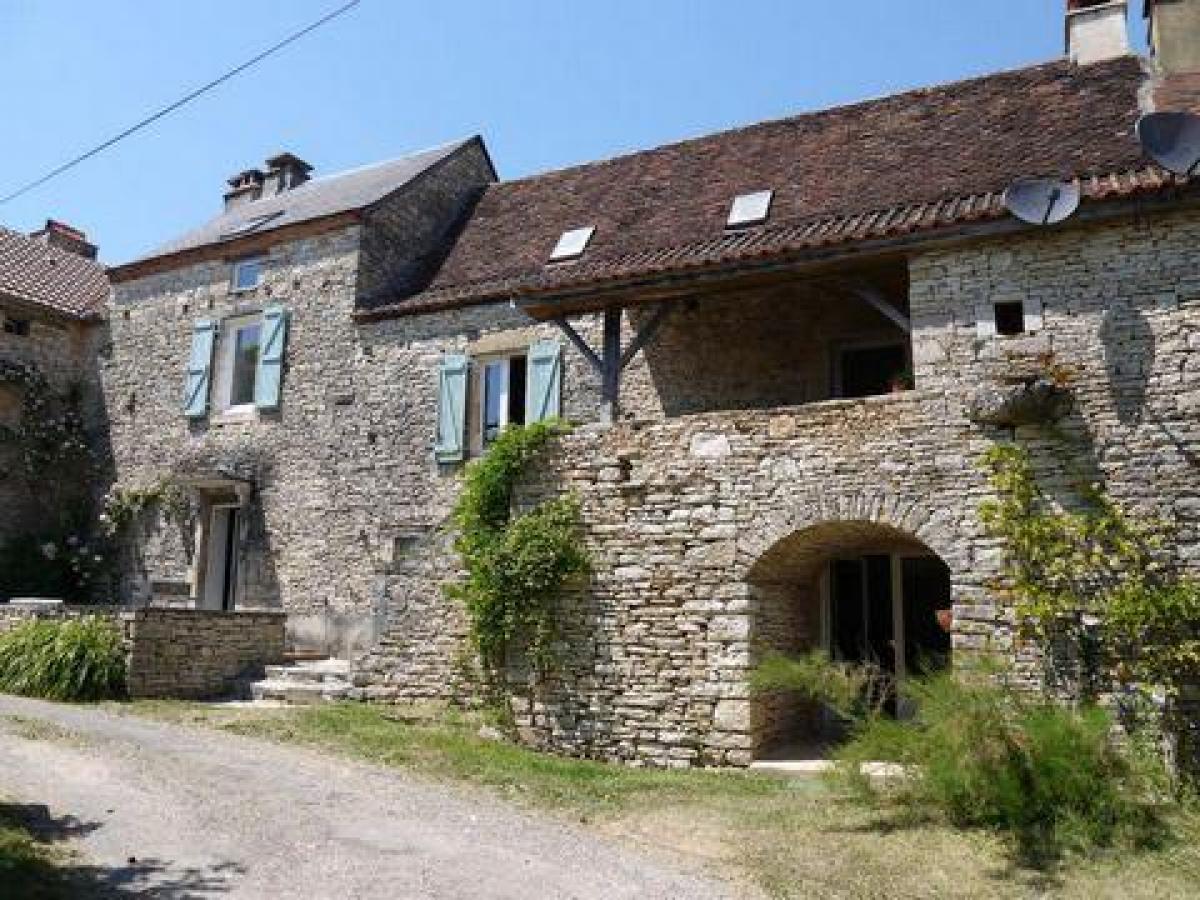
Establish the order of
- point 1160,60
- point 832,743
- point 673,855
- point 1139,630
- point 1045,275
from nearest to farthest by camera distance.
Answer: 1. point 673,855
2. point 1139,630
3. point 1045,275
4. point 832,743
5. point 1160,60

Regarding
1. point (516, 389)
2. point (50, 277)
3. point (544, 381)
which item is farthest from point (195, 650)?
point (50, 277)

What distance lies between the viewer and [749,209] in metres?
12.1

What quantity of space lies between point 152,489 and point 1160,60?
14.8 m

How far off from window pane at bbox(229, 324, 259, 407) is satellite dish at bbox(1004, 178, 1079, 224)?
38.0ft

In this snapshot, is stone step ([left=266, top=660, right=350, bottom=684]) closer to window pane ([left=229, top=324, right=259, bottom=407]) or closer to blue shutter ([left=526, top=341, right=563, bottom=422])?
blue shutter ([left=526, top=341, right=563, bottom=422])

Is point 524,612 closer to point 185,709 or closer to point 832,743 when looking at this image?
point 832,743

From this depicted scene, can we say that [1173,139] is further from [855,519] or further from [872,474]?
[855,519]

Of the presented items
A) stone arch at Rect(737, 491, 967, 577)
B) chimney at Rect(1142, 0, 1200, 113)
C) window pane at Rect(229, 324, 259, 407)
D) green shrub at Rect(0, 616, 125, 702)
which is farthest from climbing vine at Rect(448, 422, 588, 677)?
chimney at Rect(1142, 0, 1200, 113)

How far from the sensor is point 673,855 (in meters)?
6.00

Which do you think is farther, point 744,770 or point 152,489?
point 152,489

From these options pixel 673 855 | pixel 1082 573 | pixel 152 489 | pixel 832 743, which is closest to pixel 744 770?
pixel 832 743

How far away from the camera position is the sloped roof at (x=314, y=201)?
51.0 ft

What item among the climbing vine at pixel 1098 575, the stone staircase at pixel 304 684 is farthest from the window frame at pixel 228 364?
the climbing vine at pixel 1098 575

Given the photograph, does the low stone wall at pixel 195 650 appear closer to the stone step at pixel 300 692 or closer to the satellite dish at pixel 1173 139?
the stone step at pixel 300 692
